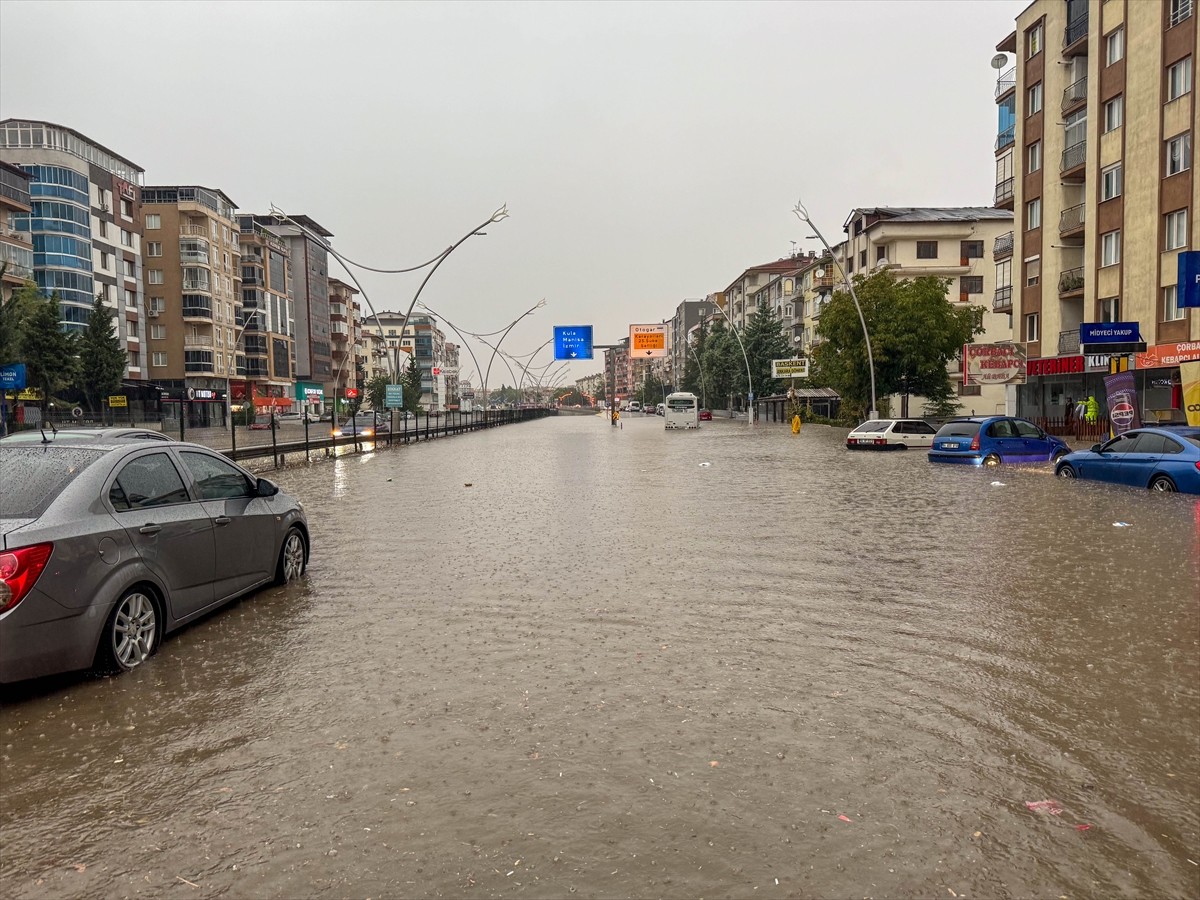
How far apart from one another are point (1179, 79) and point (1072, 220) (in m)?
8.06

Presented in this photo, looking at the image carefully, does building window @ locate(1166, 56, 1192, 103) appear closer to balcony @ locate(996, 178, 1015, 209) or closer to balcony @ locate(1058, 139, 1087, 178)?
balcony @ locate(1058, 139, 1087, 178)

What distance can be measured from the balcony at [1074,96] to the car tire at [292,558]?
A: 40.7 m

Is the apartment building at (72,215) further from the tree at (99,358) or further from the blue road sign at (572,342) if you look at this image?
the blue road sign at (572,342)

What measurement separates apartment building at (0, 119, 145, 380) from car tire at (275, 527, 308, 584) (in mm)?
59223

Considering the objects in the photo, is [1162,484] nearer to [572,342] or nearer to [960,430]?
[960,430]

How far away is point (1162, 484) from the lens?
16.8 meters

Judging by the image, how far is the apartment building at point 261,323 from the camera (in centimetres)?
9219

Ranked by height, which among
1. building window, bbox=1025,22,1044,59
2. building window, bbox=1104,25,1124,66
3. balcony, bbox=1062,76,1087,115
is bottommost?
balcony, bbox=1062,76,1087,115

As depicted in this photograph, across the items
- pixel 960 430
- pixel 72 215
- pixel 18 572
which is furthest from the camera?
pixel 72 215

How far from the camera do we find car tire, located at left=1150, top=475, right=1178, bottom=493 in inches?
650

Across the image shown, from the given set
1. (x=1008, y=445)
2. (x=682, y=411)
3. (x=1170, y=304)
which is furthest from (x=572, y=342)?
(x=1008, y=445)

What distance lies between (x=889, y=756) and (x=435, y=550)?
24.0 feet

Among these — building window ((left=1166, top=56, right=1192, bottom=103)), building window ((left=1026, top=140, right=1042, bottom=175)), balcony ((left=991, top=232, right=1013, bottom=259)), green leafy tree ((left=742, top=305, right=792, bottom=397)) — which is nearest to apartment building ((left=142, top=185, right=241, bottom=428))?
green leafy tree ((left=742, top=305, right=792, bottom=397))

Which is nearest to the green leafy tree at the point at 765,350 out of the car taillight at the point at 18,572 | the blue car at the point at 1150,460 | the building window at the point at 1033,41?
the building window at the point at 1033,41
